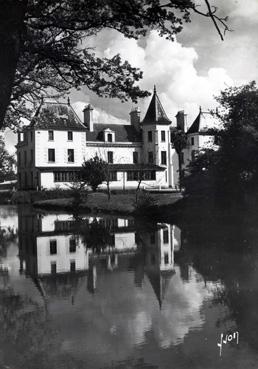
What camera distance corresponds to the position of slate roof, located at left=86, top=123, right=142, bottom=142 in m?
62.1

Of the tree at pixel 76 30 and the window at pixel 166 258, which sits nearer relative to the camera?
the tree at pixel 76 30

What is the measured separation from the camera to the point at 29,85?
39.9 ft

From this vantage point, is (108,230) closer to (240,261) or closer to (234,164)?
(234,164)

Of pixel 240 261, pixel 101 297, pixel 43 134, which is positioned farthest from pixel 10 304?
pixel 43 134

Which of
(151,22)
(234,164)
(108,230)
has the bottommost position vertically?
→ (108,230)

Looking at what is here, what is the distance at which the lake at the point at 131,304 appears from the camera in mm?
5785

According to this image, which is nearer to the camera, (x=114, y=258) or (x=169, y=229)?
(x=114, y=258)

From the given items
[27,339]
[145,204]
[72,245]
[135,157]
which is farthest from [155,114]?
[27,339]

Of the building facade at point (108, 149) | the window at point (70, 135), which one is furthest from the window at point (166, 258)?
the window at point (70, 135)

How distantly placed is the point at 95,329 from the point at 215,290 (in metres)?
3.20

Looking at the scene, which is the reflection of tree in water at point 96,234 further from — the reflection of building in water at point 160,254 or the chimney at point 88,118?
the chimney at point 88,118

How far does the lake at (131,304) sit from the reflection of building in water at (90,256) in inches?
1.2

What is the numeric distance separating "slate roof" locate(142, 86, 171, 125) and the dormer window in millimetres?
4977

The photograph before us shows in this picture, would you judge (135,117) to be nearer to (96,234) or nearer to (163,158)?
(163,158)
